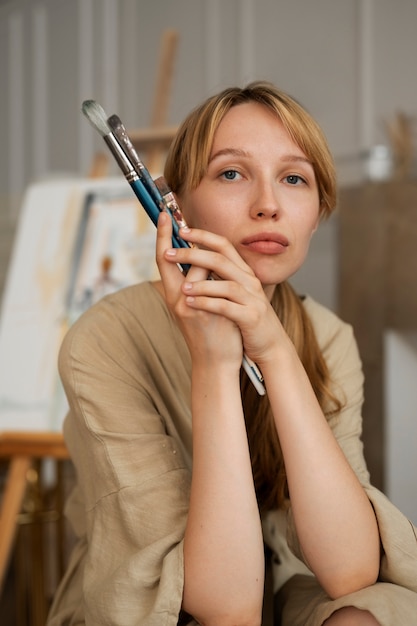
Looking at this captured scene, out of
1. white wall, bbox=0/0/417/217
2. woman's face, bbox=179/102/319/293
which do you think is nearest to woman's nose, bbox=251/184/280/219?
woman's face, bbox=179/102/319/293

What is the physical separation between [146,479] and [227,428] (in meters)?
0.14

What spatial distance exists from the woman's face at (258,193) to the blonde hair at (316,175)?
0.01 m

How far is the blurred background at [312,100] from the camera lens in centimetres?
296

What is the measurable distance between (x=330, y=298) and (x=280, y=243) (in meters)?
2.61

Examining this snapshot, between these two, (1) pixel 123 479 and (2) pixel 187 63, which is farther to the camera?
(2) pixel 187 63

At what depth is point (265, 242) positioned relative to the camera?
3.32 ft

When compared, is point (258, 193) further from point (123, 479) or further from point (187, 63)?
point (187, 63)

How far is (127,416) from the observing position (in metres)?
1.03

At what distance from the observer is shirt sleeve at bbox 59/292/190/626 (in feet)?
3.00

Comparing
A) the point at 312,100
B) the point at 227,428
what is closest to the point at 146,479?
the point at 227,428

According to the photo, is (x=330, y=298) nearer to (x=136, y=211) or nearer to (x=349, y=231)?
(x=349, y=231)

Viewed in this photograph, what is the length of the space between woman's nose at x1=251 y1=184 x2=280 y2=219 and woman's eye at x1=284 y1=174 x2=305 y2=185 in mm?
56

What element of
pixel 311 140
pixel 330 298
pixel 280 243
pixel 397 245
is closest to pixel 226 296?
pixel 280 243

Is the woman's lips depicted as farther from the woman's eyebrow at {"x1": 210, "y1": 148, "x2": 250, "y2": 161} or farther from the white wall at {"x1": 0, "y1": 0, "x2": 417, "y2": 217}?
the white wall at {"x1": 0, "y1": 0, "x2": 417, "y2": 217}
